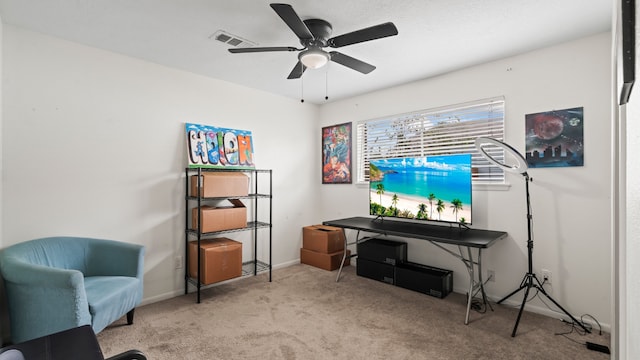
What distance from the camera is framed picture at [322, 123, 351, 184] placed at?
14.4ft

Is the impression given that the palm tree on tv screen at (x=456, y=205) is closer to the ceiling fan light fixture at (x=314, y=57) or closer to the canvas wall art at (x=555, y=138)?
the canvas wall art at (x=555, y=138)

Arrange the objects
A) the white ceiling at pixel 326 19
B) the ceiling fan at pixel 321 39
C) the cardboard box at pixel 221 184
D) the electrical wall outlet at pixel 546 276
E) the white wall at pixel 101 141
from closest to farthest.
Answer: the ceiling fan at pixel 321 39, the white ceiling at pixel 326 19, the white wall at pixel 101 141, the electrical wall outlet at pixel 546 276, the cardboard box at pixel 221 184

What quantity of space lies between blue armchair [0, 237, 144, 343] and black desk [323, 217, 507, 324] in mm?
2140

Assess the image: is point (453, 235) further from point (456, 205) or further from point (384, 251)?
point (384, 251)

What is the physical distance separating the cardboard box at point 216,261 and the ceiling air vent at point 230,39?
6.60ft

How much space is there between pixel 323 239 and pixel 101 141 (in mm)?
2738

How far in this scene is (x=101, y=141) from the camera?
110 inches

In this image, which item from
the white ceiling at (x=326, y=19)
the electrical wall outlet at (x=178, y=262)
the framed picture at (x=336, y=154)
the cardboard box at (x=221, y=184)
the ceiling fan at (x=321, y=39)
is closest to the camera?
the ceiling fan at (x=321, y=39)

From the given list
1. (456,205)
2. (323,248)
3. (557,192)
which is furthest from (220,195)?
(557,192)

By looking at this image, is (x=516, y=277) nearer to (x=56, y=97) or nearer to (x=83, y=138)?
(x=83, y=138)

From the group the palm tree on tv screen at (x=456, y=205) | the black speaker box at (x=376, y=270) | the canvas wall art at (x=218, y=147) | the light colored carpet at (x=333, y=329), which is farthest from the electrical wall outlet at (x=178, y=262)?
the palm tree on tv screen at (x=456, y=205)

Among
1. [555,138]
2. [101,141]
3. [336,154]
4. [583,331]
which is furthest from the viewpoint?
[336,154]

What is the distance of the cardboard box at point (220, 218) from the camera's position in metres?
3.10

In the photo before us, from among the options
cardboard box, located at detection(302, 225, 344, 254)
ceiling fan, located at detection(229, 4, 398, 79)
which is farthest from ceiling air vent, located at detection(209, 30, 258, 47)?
cardboard box, located at detection(302, 225, 344, 254)
